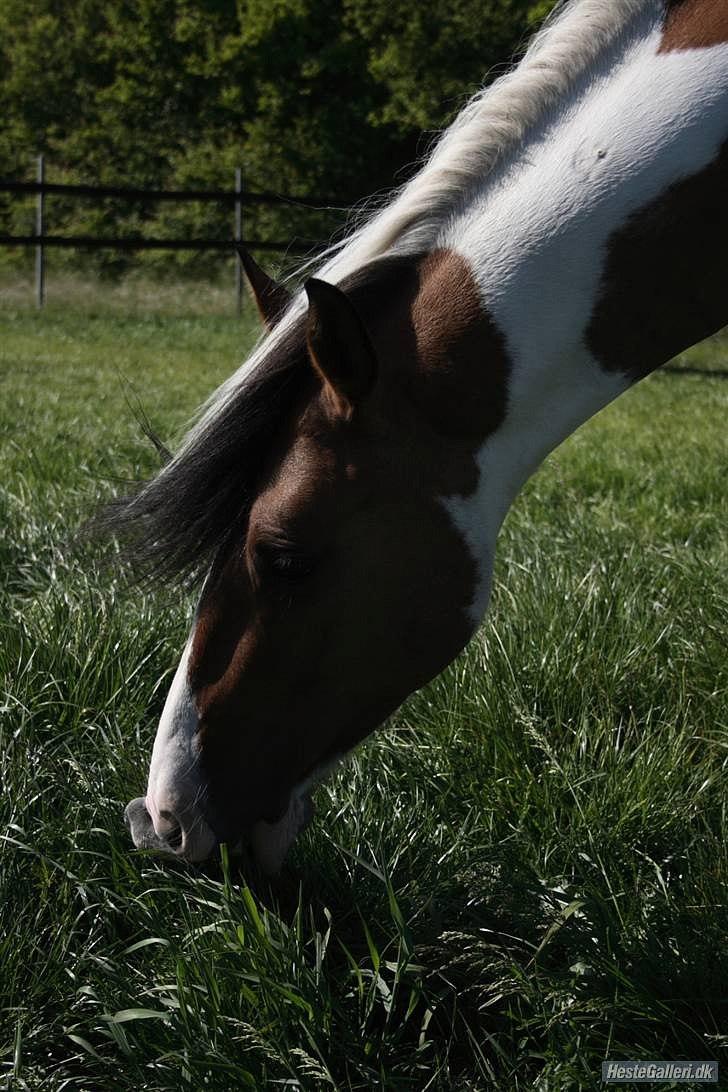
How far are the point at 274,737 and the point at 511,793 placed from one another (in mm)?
678

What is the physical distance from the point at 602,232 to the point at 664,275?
0.40 ft

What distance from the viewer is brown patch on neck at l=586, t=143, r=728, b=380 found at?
1653mm

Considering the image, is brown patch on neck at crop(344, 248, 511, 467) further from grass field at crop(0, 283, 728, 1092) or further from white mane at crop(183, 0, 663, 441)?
grass field at crop(0, 283, 728, 1092)

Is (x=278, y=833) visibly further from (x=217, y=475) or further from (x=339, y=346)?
(x=339, y=346)

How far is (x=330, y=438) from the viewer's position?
168 cm

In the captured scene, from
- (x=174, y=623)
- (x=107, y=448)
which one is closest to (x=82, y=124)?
(x=107, y=448)

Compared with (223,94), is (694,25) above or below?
below

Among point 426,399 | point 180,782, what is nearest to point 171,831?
point 180,782

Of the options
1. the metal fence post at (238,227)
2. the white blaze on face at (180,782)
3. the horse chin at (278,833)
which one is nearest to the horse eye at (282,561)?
the white blaze on face at (180,782)

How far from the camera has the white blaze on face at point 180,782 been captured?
1.69 meters

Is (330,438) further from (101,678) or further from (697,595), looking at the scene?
(697,595)

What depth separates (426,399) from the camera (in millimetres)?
1667

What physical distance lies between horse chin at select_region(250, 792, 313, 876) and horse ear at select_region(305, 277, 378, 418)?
65 centimetres

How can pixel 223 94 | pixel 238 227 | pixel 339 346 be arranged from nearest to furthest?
1. pixel 339 346
2. pixel 238 227
3. pixel 223 94
